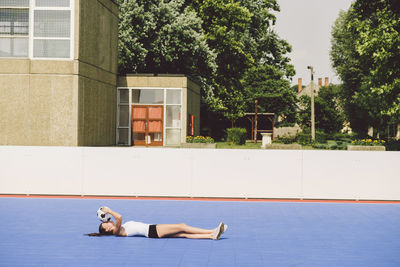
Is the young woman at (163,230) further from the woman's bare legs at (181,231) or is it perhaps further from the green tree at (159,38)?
the green tree at (159,38)

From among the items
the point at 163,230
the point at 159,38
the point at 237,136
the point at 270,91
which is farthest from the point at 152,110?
the point at 270,91

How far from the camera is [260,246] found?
9.17 metres

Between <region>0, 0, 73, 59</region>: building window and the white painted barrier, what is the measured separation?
379 inches

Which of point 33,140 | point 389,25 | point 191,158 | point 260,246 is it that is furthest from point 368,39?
point 260,246

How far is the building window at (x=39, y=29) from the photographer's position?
24.2 metres

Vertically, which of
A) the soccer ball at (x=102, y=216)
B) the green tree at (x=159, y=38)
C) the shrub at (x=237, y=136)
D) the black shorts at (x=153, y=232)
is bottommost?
the black shorts at (x=153, y=232)

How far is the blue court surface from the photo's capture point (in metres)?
8.07

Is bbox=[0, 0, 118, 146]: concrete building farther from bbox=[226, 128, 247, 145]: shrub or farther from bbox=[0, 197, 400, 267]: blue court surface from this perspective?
bbox=[226, 128, 247, 145]: shrub

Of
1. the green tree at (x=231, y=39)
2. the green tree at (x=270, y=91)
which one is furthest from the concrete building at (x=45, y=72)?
the green tree at (x=270, y=91)

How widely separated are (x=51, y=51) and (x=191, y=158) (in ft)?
40.9

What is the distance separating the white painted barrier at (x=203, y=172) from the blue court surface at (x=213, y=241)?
0.71 meters

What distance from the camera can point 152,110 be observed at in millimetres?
32531

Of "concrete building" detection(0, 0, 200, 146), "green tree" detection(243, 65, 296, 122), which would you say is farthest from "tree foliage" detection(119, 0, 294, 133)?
"concrete building" detection(0, 0, 200, 146)

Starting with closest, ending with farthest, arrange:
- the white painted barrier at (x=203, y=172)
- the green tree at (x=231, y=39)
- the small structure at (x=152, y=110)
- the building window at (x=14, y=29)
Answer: the white painted barrier at (x=203, y=172), the building window at (x=14, y=29), the small structure at (x=152, y=110), the green tree at (x=231, y=39)
